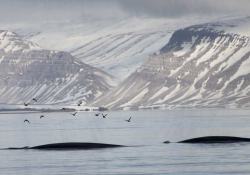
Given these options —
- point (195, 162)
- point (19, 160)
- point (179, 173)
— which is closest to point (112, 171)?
point (179, 173)

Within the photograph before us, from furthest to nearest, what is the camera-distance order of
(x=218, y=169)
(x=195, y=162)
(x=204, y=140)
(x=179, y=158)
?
(x=204, y=140) → (x=179, y=158) → (x=195, y=162) → (x=218, y=169)

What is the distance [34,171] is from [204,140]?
49636mm

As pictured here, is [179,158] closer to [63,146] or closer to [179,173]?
[179,173]

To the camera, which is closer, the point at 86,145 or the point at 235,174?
the point at 235,174

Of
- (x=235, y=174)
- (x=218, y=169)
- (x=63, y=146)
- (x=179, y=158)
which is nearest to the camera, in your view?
(x=235, y=174)

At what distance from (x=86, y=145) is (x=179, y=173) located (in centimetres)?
4400

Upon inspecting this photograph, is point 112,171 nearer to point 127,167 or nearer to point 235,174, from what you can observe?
point 127,167

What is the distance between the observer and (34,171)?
75188 mm

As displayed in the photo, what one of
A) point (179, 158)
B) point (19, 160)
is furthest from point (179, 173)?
point (19, 160)

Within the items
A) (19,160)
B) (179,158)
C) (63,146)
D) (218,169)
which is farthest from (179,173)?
(63,146)

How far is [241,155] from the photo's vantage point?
87.1 meters

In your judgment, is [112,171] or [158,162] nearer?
[112,171]

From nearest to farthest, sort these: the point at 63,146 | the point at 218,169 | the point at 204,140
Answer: the point at 218,169
the point at 63,146
the point at 204,140

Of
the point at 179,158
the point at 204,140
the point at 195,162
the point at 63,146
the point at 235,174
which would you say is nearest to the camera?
the point at 235,174
